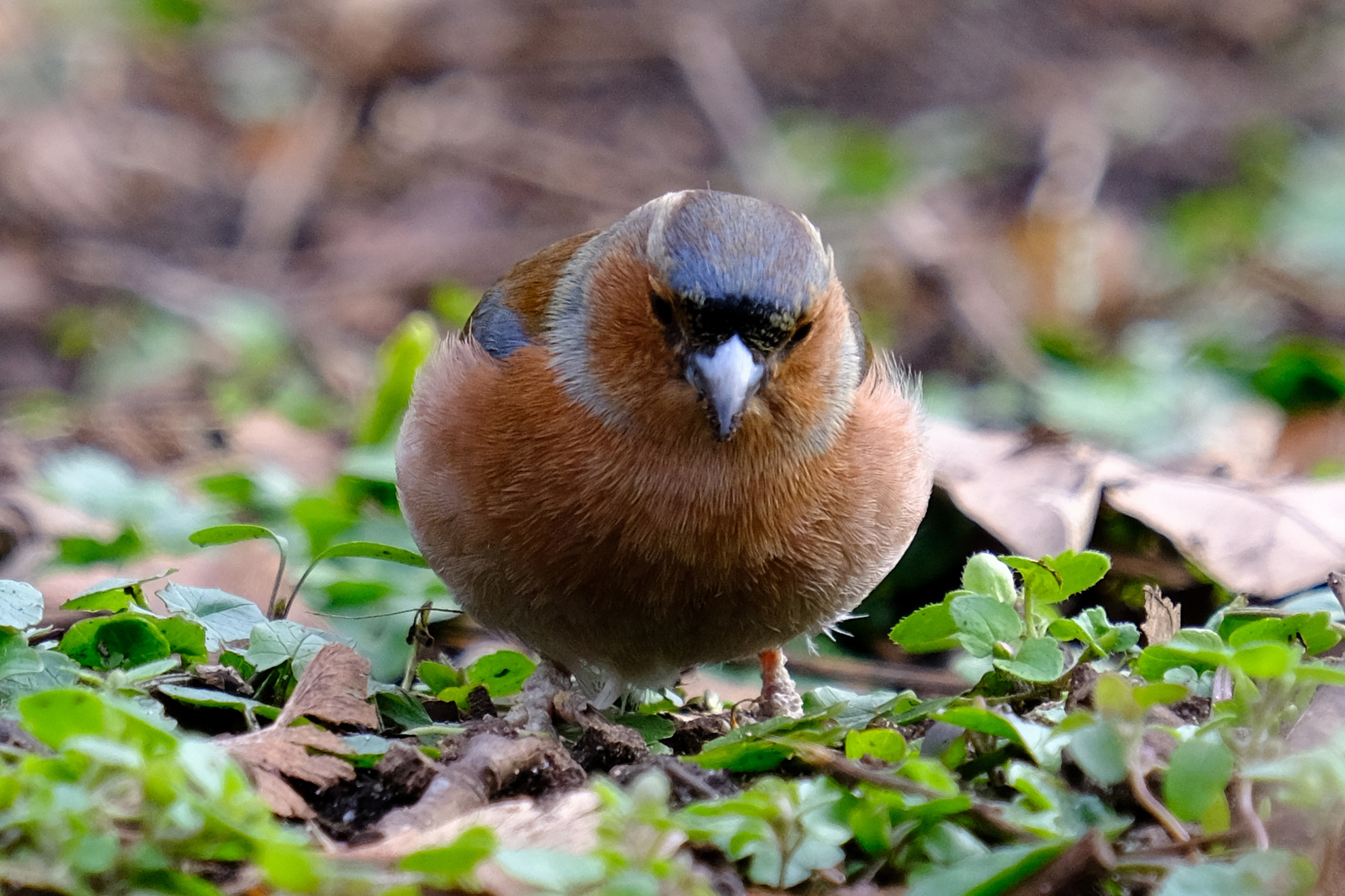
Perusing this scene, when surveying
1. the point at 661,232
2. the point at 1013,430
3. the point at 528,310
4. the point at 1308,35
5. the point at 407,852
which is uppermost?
the point at 1308,35

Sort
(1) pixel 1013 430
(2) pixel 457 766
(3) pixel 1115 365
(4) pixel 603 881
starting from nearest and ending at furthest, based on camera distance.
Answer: (4) pixel 603 881 < (2) pixel 457 766 < (1) pixel 1013 430 < (3) pixel 1115 365

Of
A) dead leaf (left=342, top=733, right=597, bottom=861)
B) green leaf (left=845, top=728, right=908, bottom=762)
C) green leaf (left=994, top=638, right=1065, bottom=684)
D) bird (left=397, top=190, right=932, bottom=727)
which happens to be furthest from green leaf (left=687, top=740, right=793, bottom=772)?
bird (left=397, top=190, right=932, bottom=727)

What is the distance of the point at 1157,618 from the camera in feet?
11.9

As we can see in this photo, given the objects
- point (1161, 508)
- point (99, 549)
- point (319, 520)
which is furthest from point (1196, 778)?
point (99, 549)

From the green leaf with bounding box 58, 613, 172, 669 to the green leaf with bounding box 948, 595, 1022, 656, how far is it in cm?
182

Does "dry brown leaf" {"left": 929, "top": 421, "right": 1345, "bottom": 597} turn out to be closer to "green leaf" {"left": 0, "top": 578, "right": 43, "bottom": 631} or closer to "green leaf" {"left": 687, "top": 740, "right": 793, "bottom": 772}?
"green leaf" {"left": 687, "top": 740, "right": 793, "bottom": 772}

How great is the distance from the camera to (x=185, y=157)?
11.0 meters

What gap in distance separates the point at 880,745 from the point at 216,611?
1816 mm

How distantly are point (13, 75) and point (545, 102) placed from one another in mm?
3816

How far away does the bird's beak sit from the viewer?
3.78m

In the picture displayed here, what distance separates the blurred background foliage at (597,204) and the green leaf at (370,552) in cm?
124

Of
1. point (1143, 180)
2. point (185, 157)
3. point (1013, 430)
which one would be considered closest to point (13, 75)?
point (185, 157)

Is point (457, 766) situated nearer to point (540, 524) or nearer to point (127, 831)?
point (127, 831)

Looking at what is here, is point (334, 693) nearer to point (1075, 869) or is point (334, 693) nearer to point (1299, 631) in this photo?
point (1075, 869)
